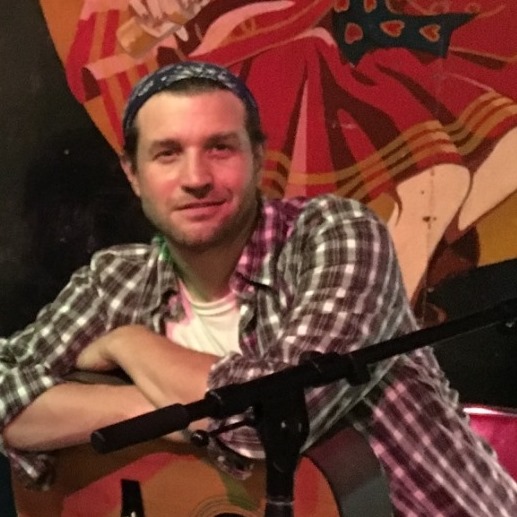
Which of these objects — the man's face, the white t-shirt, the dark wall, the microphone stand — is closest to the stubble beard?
the man's face

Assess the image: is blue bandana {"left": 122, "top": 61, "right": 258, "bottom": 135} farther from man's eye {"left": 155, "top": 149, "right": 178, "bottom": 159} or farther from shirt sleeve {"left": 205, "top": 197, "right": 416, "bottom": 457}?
shirt sleeve {"left": 205, "top": 197, "right": 416, "bottom": 457}

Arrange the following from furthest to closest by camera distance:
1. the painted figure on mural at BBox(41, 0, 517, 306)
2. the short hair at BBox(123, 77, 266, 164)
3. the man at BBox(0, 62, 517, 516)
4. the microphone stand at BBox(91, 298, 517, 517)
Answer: the painted figure on mural at BBox(41, 0, 517, 306) < the short hair at BBox(123, 77, 266, 164) < the man at BBox(0, 62, 517, 516) < the microphone stand at BBox(91, 298, 517, 517)

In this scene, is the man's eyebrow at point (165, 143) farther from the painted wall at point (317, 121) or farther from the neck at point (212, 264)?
the painted wall at point (317, 121)

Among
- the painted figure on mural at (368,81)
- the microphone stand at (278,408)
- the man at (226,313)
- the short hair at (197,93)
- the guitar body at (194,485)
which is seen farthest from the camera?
the painted figure on mural at (368,81)

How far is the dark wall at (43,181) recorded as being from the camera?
178 centimetres

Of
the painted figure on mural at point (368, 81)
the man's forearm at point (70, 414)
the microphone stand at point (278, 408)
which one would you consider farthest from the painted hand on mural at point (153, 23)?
the microphone stand at point (278, 408)

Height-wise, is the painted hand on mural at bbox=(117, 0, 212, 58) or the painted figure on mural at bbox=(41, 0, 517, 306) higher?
the painted hand on mural at bbox=(117, 0, 212, 58)

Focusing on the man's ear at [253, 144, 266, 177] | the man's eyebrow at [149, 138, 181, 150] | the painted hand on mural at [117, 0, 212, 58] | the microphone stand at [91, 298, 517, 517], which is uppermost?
the painted hand on mural at [117, 0, 212, 58]

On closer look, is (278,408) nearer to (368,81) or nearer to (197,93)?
(197,93)

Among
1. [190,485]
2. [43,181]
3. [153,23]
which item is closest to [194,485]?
[190,485]

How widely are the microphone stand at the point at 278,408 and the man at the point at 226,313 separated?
24 cm

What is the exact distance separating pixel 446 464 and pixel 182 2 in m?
1.12

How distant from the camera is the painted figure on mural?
1.76 metres

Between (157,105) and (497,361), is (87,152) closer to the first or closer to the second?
(157,105)
